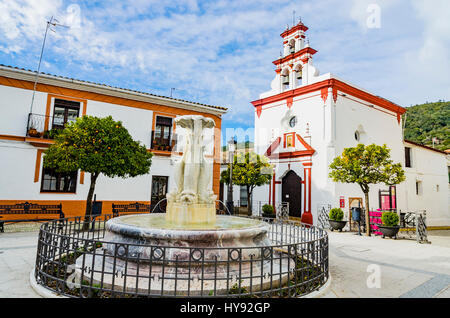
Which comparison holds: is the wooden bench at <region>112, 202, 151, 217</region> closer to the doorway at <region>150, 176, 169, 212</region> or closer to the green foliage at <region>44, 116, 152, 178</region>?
the doorway at <region>150, 176, 169, 212</region>

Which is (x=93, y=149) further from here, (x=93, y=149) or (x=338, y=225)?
(x=338, y=225)

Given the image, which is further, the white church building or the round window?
the round window

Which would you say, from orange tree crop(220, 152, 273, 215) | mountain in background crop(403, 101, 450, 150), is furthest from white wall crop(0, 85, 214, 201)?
mountain in background crop(403, 101, 450, 150)

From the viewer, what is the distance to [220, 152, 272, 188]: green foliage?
14628 mm

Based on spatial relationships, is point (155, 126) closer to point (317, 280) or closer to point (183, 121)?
point (183, 121)

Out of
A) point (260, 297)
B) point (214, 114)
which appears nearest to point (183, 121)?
point (260, 297)

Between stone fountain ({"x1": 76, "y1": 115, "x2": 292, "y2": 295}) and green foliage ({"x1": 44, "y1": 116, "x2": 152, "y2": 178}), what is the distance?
4131 millimetres

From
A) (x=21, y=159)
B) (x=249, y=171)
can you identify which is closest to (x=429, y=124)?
(x=249, y=171)

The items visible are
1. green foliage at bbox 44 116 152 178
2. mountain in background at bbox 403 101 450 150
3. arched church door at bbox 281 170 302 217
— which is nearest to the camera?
green foliage at bbox 44 116 152 178

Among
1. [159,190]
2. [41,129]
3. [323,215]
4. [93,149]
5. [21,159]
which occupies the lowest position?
[323,215]

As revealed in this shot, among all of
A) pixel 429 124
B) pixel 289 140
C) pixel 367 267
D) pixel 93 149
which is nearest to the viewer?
pixel 367 267

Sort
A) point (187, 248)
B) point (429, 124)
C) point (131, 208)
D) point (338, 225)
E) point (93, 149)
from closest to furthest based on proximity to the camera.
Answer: point (187, 248) → point (93, 149) → point (338, 225) → point (131, 208) → point (429, 124)

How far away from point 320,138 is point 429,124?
34.9m

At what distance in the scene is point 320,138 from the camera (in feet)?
47.8
